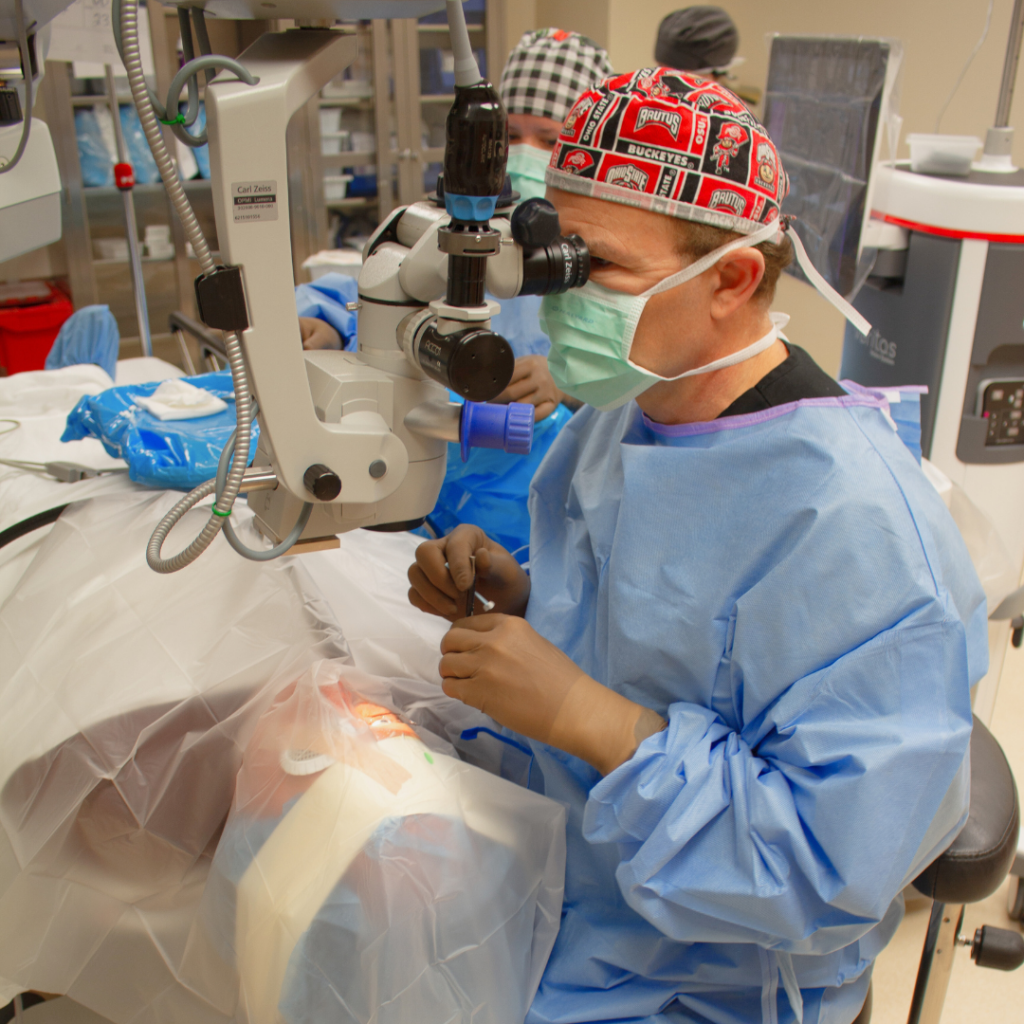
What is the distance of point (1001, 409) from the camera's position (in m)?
1.71

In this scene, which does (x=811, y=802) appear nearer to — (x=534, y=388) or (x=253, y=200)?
(x=253, y=200)

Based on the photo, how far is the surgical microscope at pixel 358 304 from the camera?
0.67 m

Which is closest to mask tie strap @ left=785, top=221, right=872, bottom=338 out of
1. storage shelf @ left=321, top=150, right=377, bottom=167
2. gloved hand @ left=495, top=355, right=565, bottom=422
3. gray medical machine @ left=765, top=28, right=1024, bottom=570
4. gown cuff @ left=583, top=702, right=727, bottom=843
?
gown cuff @ left=583, top=702, right=727, bottom=843

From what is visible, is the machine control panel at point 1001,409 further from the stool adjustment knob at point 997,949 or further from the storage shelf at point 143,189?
the storage shelf at point 143,189

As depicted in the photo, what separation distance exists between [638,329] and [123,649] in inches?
27.2

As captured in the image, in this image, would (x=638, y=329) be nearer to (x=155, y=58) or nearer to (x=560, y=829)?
(x=560, y=829)

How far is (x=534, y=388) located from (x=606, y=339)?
0.60 meters

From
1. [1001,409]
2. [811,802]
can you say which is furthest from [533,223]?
[1001,409]

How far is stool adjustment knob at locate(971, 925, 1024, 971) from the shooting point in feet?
3.61

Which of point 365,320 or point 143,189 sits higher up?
point 365,320

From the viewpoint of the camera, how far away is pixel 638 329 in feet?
3.04

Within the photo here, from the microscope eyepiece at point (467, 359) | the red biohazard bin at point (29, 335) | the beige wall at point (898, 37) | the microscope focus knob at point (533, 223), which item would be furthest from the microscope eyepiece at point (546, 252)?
the red biohazard bin at point (29, 335)

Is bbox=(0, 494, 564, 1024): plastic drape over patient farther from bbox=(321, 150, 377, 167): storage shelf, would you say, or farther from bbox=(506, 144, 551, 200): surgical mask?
bbox=(321, 150, 377, 167): storage shelf

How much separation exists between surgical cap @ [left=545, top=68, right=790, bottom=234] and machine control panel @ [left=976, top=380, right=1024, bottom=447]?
1012 millimetres
